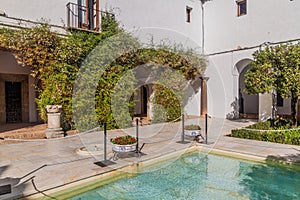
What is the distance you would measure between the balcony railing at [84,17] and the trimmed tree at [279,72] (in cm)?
721

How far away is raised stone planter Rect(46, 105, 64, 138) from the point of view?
8828mm

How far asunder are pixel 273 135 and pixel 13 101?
11.7m

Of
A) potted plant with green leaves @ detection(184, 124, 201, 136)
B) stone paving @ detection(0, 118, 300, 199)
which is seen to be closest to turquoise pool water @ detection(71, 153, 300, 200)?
stone paving @ detection(0, 118, 300, 199)

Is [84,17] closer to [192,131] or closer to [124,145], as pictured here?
[192,131]

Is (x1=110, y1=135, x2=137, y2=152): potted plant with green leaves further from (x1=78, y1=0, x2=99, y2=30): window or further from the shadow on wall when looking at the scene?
the shadow on wall

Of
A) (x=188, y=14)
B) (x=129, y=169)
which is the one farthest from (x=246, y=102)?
(x=129, y=169)

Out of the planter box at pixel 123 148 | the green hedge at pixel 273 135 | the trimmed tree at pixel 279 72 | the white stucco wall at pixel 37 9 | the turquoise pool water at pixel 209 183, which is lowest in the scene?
the turquoise pool water at pixel 209 183

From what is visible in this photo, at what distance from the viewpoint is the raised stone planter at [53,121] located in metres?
8.83

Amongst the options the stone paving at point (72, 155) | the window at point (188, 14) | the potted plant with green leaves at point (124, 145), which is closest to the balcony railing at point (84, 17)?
the stone paving at point (72, 155)

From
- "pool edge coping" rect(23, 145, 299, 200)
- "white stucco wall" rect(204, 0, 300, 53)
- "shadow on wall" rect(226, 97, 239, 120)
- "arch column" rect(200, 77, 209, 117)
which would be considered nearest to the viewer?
"pool edge coping" rect(23, 145, 299, 200)

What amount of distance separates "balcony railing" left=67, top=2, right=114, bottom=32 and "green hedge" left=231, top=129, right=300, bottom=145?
7769 mm

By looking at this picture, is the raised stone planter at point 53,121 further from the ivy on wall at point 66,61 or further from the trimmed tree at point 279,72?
the trimmed tree at point 279,72

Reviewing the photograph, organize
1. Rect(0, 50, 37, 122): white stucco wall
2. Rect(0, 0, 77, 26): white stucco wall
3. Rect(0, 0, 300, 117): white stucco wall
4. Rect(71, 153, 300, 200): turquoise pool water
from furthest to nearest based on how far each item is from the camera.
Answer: Rect(0, 0, 300, 117): white stucco wall
Rect(0, 50, 37, 122): white stucco wall
Rect(0, 0, 77, 26): white stucco wall
Rect(71, 153, 300, 200): turquoise pool water

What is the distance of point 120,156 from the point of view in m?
6.41
